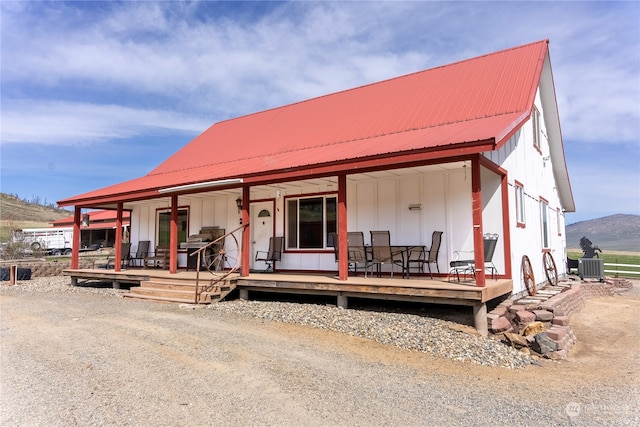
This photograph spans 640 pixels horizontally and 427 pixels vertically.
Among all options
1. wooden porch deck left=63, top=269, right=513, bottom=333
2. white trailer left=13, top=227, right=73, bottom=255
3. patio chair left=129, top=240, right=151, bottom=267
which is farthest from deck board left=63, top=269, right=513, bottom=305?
white trailer left=13, top=227, right=73, bottom=255

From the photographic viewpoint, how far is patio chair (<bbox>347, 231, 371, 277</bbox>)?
28.0 feet

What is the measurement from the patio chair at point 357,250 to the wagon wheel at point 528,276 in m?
3.22

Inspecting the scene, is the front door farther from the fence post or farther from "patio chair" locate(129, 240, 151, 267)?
the fence post

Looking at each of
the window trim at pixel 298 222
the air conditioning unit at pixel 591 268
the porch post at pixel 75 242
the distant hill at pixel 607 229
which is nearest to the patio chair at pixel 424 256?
the window trim at pixel 298 222

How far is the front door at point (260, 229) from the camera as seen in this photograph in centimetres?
1120

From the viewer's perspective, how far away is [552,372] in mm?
4988

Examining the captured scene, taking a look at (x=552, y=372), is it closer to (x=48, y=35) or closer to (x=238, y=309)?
(x=238, y=309)

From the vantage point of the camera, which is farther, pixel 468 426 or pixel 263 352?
pixel 263 352

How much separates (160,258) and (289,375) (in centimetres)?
947

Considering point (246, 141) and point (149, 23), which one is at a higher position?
point (149, 23)

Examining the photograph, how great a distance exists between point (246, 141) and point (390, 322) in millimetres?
9442

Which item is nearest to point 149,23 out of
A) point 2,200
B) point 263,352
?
point 263,352

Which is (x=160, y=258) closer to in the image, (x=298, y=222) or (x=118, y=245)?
(x=118, y=245)

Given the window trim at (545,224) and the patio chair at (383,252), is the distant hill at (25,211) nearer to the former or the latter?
the patio chair at (383,252)
